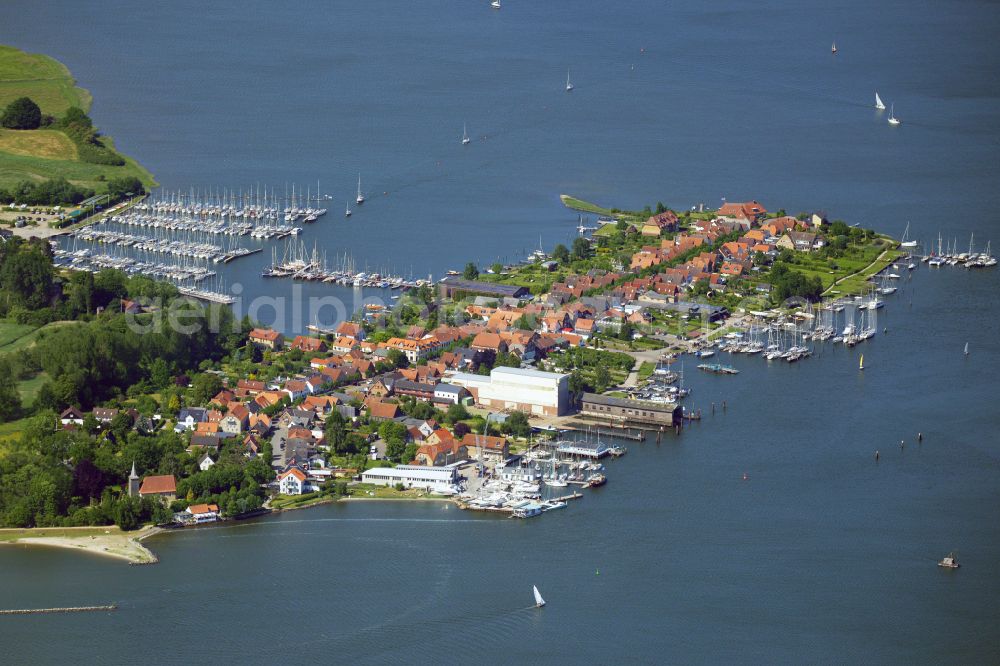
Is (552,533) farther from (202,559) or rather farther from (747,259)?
(747,259)

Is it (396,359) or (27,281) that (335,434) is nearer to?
(396,359)

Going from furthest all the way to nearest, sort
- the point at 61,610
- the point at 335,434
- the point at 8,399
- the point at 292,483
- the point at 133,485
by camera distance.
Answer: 1. the point at 8,399
2. the point at 335,434
3. the point at 292,483
4. the point at 133,485
5. the point at 61,610

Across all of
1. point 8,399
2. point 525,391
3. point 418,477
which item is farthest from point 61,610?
point 525,391

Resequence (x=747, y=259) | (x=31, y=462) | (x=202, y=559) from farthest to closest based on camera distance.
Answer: (x=747, y=259) → (x=31, y=462) → (x=202, y=559)

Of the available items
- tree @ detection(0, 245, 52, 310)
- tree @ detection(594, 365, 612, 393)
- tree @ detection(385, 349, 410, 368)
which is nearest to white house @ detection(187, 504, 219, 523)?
tree @ detection(385, 349, 410, 368)

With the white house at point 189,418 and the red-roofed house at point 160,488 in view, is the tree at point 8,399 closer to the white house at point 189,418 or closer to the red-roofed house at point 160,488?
the white house at point 189,418

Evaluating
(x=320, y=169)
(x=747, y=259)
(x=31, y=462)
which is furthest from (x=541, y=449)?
(x=320, y=169)
